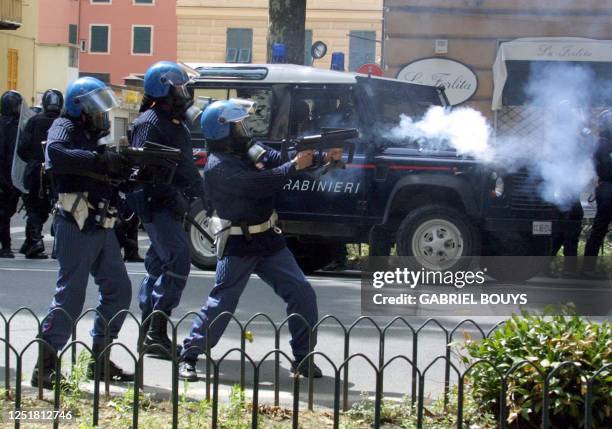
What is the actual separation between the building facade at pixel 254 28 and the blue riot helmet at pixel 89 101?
1428 inches

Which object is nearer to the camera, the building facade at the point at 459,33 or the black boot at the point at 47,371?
the black boot at the point at 47,371

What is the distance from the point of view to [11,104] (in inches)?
497

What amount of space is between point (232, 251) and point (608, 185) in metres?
6.23

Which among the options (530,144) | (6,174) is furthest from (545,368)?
(6,174)

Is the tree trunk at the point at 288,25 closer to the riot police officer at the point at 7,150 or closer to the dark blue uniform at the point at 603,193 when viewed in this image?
the riot police officer at the point at 7,150

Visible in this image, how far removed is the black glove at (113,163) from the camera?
20.4ft

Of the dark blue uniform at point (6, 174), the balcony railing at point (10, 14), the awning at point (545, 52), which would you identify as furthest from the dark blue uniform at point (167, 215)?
the balcony railing at point (10, 14)

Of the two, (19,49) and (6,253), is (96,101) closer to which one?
(6,253)

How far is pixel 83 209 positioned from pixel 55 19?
2295 inches

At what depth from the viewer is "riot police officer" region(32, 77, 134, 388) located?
20.3 ft

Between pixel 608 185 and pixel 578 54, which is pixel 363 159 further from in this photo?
pixel 578 54

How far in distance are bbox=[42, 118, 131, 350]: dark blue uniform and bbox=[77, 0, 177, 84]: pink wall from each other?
188ft

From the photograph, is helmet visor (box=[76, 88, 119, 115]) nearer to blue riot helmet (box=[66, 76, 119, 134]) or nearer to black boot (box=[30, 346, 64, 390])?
blue riot helmet (box=[66, 76, 119, 134])

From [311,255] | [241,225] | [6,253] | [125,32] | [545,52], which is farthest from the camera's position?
[125,32]
